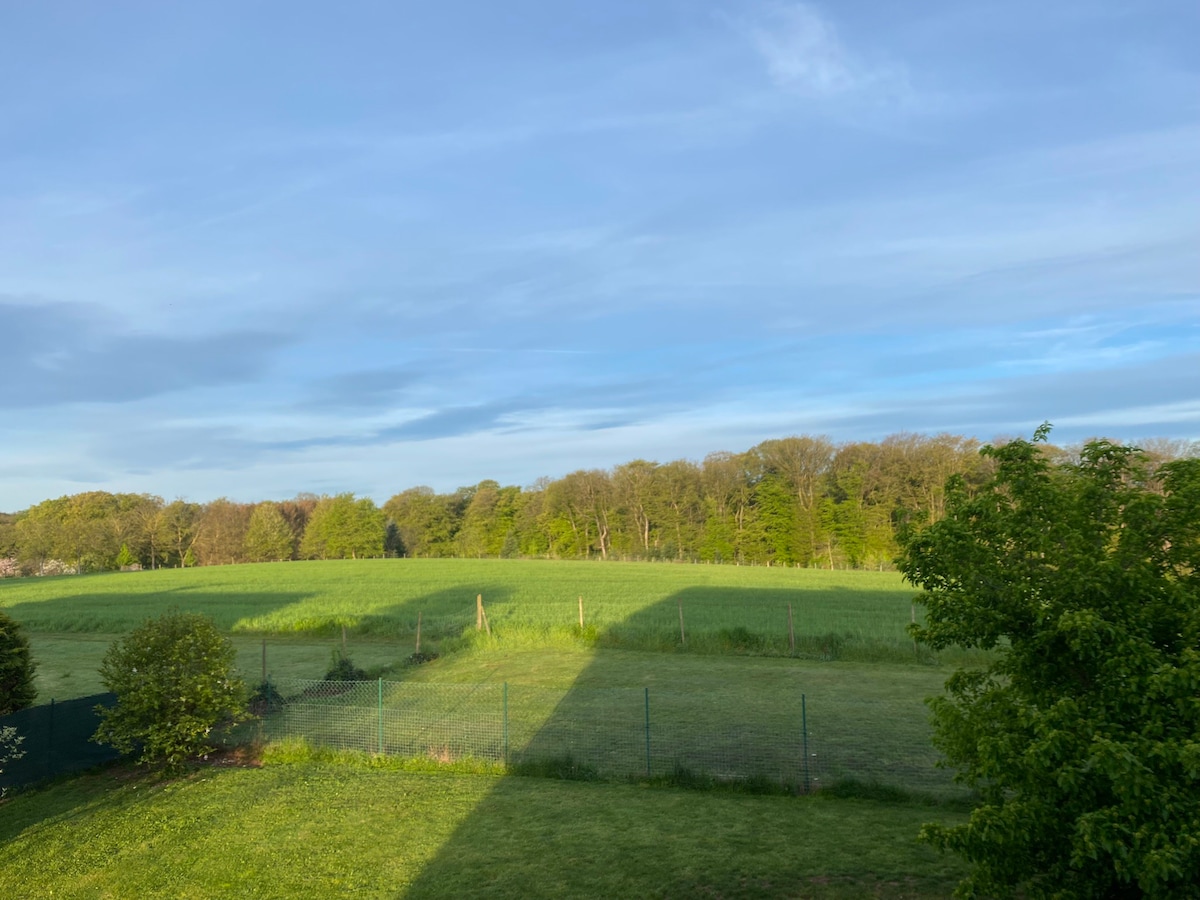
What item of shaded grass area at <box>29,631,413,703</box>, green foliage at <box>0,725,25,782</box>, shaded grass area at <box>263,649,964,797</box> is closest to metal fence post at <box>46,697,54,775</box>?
green foliage at <box>0,725,25,782</box>

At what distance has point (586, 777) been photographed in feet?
43.2

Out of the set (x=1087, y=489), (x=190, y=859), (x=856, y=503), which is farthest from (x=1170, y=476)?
(x=856, y=503)

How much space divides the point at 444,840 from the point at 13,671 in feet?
27.9

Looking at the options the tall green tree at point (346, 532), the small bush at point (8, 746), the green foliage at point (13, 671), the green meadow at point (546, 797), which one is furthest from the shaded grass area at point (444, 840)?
the tall green tree at point (346, 532)

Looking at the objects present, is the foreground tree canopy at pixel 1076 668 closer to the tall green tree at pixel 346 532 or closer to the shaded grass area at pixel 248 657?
the shaded grass area at pixel 248 657

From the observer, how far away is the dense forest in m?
77.9

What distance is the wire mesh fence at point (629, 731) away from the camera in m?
13.3

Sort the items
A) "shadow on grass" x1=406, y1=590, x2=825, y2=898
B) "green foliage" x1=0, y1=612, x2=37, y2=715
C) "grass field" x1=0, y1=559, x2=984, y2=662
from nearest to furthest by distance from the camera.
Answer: "shadow on grass" x1=406, y1=590, x2=825, y2=898, "green foliage" x1=0, y1=612, x2=37, y2=715, "grass field" x1=0, y1=559, x2=984, y2=662

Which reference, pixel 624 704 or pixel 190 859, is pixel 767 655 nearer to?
pixel 624 704

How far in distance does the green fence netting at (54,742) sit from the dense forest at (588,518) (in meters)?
57.1

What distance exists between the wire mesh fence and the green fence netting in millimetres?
2949

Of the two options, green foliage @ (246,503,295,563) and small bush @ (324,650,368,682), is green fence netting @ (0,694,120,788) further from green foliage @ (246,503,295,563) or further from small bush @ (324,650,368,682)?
green foliage @ (246,503,295,563)

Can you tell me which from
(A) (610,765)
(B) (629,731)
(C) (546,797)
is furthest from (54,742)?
(B) (629,731)

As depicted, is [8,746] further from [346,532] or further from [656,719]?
[346,532]
